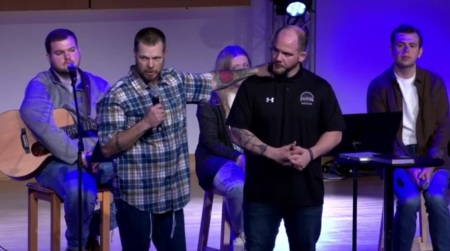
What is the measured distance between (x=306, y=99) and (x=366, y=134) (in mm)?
825

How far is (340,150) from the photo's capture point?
17.0ft

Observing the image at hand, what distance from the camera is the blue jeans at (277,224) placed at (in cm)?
458

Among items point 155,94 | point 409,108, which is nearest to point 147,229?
point 155,94

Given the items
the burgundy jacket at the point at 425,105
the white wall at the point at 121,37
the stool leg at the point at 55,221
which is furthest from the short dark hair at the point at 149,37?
the white wall at the point at 121,37

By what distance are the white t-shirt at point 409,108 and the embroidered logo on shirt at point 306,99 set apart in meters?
1.60

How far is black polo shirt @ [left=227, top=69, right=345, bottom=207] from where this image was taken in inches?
179

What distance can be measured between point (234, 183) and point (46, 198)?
119 centimetres

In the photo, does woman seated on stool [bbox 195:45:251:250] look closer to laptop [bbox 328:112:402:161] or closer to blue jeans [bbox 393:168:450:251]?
laptop [bbox 328:112:402:161]

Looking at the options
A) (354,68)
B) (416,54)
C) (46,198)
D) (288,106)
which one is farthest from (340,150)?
(354,68)

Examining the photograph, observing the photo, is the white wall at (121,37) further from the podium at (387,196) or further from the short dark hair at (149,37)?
the short dark hair at (149,37)

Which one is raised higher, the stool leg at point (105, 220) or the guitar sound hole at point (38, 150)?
the guitar sound hole at point (38, 150)

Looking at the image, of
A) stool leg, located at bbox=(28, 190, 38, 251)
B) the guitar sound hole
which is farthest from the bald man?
stool leg, located at bbox=(28, 190, 38, 251)

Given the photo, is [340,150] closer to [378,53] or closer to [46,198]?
[46,198]

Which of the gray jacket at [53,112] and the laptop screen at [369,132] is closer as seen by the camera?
the laptop screen at [369,132]
